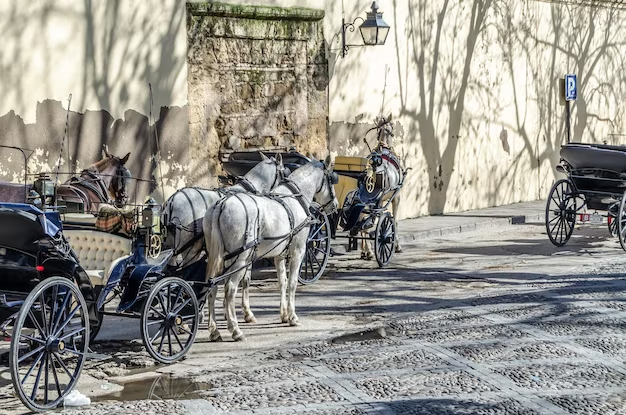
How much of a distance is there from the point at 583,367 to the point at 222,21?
30.3 feet

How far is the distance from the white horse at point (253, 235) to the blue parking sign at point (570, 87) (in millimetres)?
14688

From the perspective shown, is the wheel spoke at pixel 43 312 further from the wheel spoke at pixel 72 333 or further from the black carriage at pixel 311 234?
the black carriage at pixel 311 234

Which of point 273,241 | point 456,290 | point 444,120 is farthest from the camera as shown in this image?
point 444,120

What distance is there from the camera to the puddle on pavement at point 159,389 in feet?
26.1

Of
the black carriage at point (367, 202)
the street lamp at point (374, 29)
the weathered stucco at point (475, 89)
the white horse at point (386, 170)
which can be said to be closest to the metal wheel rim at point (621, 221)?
the white horse at point (386, 170)

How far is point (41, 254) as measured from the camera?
26.2ft

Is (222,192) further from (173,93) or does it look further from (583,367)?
(173,93)

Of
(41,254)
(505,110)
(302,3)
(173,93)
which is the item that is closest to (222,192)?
(41,254)

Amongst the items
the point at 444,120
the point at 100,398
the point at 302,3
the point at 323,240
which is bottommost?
the point at 100,398

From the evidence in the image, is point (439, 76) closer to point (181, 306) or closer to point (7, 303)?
point (181, 306)

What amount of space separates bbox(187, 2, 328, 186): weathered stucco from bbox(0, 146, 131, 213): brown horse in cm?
350

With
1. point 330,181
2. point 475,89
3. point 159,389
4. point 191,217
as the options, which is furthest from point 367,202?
point 475,89

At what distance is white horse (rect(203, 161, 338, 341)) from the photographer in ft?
31.9

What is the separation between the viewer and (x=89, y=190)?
469 inches
